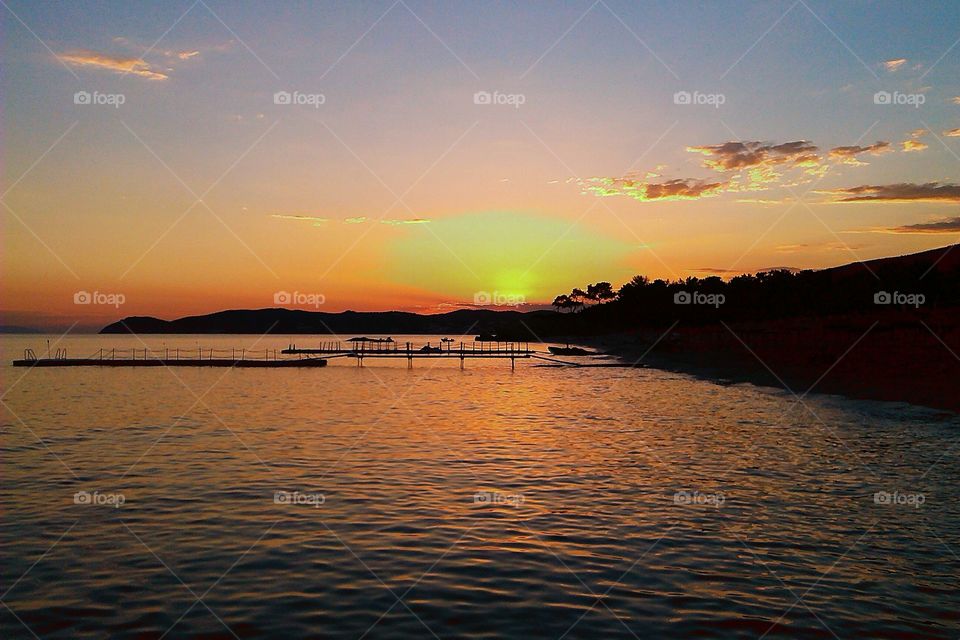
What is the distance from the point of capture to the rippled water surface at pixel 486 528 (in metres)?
10.9

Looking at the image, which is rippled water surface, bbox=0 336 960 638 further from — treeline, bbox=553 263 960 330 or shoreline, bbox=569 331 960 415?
treeline, bbox=553 263 960 330

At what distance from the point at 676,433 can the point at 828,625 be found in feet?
72.6

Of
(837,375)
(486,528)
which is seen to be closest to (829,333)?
(837,375)

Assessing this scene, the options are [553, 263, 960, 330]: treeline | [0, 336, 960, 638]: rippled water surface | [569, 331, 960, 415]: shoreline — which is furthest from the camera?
[553, 263, 960, 330]: treeline

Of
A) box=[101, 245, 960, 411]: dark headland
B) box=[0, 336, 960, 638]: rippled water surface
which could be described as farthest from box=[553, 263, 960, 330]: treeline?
box=[0, 336, 960, 638]: rippled water surface

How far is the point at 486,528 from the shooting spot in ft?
53.0

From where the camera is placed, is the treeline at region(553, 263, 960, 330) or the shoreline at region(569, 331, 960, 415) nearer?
the shoreline at region(569, 331, 960, 415)

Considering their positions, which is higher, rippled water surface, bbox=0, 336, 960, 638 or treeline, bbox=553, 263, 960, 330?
treeline, bbox=553, 263, 960, 330

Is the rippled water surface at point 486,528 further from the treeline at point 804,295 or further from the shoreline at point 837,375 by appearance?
the treeline at point 804,295

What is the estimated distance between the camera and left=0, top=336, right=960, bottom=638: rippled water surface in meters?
10.9

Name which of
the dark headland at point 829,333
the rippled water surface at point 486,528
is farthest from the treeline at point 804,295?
the rippled water surface at point 486,528

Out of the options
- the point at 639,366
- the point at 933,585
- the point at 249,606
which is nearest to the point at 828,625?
→ the point at 933,585

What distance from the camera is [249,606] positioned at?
11.2 m

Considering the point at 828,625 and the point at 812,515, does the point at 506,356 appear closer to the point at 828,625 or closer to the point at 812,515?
the point at 812,515
